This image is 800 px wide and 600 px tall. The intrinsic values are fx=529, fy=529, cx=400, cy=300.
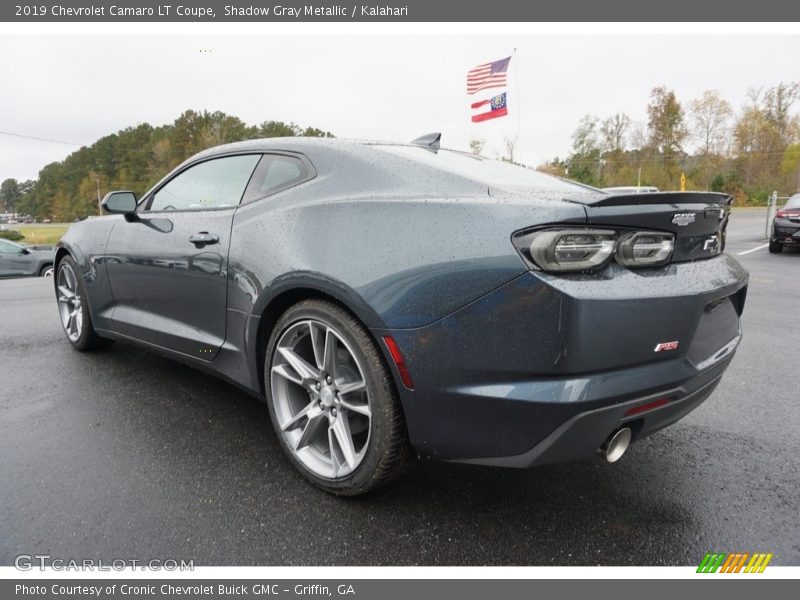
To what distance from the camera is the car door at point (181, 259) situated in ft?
8.42

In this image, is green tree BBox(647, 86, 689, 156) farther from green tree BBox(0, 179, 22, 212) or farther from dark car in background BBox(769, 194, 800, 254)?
green tree BBox(0, 179, 22, 212)

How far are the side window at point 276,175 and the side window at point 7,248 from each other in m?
13.6

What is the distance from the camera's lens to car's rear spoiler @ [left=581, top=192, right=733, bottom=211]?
1647 mm

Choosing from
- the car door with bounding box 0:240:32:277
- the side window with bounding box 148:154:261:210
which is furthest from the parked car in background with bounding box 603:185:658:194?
the car door with bounding box 0:240:32:277

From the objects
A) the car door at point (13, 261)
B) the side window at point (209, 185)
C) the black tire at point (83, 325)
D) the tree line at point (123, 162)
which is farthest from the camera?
the tree line at point (123, 162)

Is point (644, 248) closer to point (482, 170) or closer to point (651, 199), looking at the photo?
point (651, 199)

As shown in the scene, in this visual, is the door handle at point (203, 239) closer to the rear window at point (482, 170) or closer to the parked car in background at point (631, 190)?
the rear window at point (482, 170)

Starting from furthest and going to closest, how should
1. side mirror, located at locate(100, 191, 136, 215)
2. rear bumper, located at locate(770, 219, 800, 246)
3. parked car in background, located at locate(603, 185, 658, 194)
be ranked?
rear bumper, located at locate(770, 219, 800, 246)
side mirror, located at locate(100, 191, 136, 215)
parked car in background, located at locate(603, 185, 658, 194)

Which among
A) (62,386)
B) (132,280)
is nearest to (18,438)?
(62,386)

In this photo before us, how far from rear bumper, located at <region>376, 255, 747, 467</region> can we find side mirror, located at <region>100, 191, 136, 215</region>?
7.47 ft

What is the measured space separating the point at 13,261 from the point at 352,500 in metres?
14.3

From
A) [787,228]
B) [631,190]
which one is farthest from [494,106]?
[631,190]

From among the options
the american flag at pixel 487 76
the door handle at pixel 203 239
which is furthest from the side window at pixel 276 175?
the american flag at pixel 487 76
